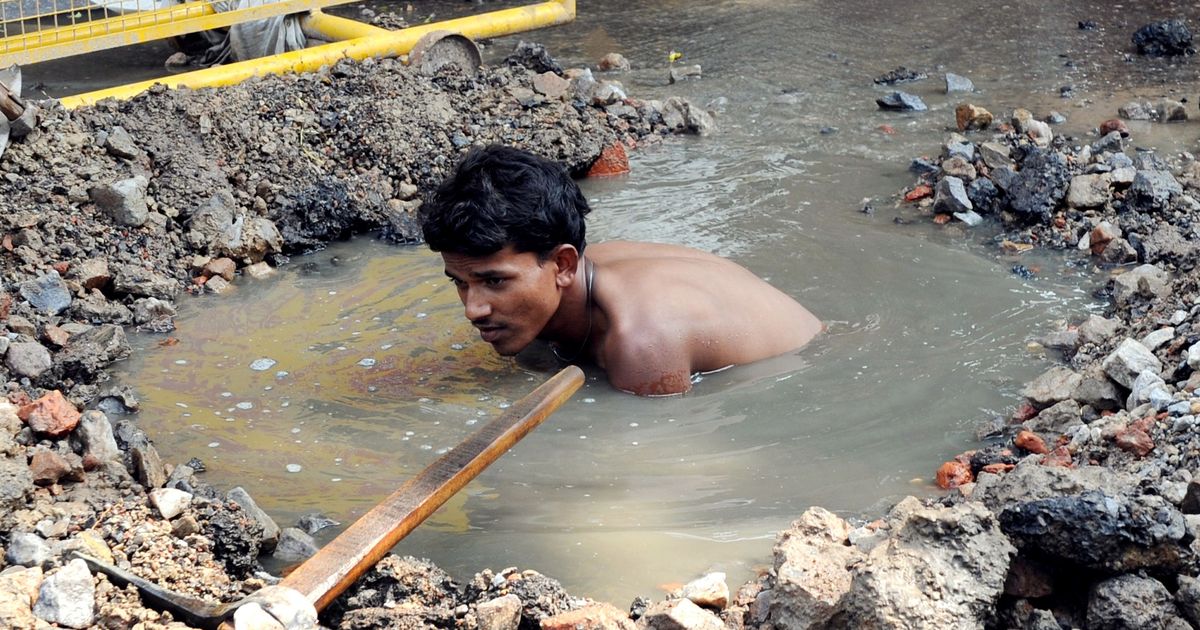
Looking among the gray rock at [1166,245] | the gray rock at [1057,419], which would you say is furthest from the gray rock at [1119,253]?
the gray rock at [1057,419]

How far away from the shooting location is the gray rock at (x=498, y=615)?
2.65 metres

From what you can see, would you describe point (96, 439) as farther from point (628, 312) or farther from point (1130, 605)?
point (1130, 605)

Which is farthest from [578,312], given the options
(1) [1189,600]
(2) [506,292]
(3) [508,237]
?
(1) [1189,600]

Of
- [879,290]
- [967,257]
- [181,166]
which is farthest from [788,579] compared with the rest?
[181,166]

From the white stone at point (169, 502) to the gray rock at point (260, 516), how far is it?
0.49 ft

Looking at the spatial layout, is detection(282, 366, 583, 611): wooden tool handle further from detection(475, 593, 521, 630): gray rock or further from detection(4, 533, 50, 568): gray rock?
detection(4, 533, 50, 568): gray rock

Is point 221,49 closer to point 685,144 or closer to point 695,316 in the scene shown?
point 685,144

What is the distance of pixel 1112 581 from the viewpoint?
240cm

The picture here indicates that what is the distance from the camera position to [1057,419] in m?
3.75

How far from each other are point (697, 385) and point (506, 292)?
30.0 inches

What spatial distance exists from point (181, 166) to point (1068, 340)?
3846mm

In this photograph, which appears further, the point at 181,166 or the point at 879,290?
the point at 181,166

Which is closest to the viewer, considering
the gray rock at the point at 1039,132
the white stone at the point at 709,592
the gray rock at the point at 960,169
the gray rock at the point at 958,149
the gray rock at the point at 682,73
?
the white stone at the point at 709,592

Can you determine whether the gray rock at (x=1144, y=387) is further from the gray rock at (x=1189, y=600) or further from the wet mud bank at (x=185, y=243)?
the wet mud bank at (x=185, y=243)
